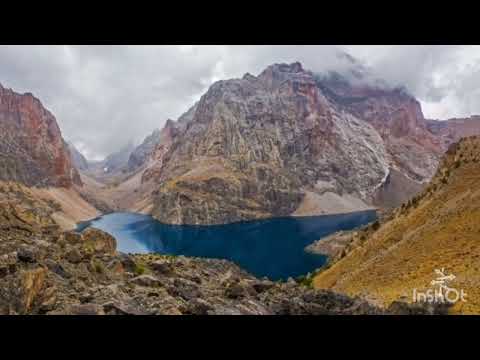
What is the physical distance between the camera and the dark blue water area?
302 ft

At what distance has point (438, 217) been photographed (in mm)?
40656

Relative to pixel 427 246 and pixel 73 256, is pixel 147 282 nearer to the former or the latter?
pixel 73 256

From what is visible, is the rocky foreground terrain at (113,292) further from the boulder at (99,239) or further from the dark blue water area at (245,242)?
the dark blue water area at (245,242)

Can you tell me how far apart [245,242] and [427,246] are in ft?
328

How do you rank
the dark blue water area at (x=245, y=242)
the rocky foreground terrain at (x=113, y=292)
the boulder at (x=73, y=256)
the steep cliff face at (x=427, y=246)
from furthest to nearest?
the dark blue water area at (x=245, y=242) → the steep cliff face at (x=427, y=246) → the boulder at (x=73, y=256) → the rocky foreground terrain at (x=113, y=292)

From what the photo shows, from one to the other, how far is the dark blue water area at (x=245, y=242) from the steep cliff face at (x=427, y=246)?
3342 centimetres

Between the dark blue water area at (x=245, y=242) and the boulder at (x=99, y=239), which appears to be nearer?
the boulder at (x=99, y=239)

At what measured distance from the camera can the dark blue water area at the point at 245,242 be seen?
302 feet

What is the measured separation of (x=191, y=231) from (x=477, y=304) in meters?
158

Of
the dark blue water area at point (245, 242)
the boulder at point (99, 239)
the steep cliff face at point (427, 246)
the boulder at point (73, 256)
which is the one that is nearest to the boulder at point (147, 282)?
the boulder at point (73, 256)
